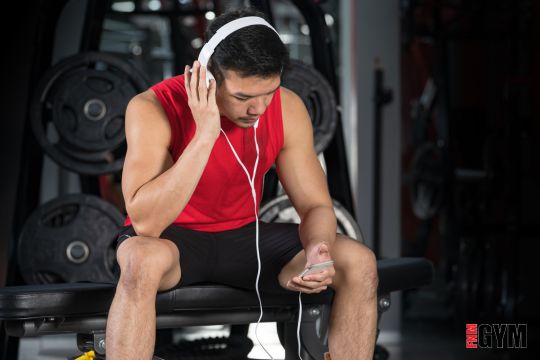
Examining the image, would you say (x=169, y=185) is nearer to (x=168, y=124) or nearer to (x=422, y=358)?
(x=168, y=124)

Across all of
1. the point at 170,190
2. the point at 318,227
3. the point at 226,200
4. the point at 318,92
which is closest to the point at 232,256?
the point at 226,200

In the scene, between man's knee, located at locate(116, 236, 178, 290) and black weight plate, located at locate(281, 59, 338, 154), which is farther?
black weight plate, located at locate(281, 59, 338, 154)

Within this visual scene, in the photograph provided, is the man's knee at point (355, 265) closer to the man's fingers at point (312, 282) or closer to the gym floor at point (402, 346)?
the man's fingers at point (312, 282)

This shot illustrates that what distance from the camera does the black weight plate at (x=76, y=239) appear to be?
3205mm

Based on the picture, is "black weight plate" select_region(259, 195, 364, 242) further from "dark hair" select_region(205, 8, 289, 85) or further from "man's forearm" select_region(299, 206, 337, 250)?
"dark hair" select_region(205, 8, 289, 85)

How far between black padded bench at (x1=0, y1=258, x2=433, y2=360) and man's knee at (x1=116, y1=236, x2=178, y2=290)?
20cm

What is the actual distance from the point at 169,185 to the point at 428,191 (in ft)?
8.94

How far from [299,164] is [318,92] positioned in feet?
3.00

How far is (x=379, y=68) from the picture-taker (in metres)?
4.00

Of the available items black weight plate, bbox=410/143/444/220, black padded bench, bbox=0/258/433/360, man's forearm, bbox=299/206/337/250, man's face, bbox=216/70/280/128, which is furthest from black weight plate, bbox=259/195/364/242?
black weight plate, bbox=410/143/444/220

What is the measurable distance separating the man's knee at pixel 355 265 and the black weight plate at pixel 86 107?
1236mm

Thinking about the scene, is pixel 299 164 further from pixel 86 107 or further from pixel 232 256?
pixel 86 107

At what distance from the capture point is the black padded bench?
7.59 feet

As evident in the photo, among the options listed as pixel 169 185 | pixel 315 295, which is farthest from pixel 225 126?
pixel 315 295
